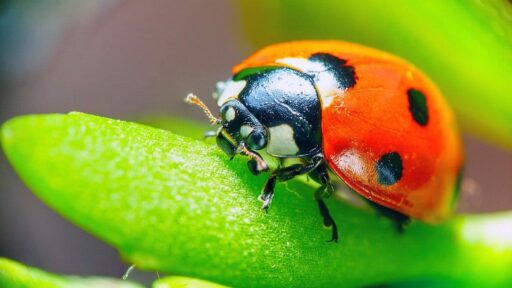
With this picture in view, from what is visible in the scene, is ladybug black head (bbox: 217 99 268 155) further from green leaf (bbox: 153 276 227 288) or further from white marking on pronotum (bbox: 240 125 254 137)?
green leaf (bbox: 153 276 227 288)

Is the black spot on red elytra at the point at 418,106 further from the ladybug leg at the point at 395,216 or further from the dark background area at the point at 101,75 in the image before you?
the dark background area at the point at 101,75

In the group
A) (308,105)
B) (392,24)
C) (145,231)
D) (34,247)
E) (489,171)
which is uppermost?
(392,24)

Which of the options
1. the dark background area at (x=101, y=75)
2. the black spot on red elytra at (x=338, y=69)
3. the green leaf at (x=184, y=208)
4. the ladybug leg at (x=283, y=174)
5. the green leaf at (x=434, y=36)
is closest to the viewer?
the green leaf at (x=184, y=208)

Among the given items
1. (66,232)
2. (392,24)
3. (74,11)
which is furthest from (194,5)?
(392,24)

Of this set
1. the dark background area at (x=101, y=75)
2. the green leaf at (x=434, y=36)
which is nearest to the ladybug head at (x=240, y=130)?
the green leaf at (x=434, y=36)

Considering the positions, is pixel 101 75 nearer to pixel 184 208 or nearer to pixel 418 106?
pixel 418 106

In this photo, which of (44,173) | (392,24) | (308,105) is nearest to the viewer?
(44,173)

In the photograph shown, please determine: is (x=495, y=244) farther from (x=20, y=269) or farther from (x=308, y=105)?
(x=20, y=269)
